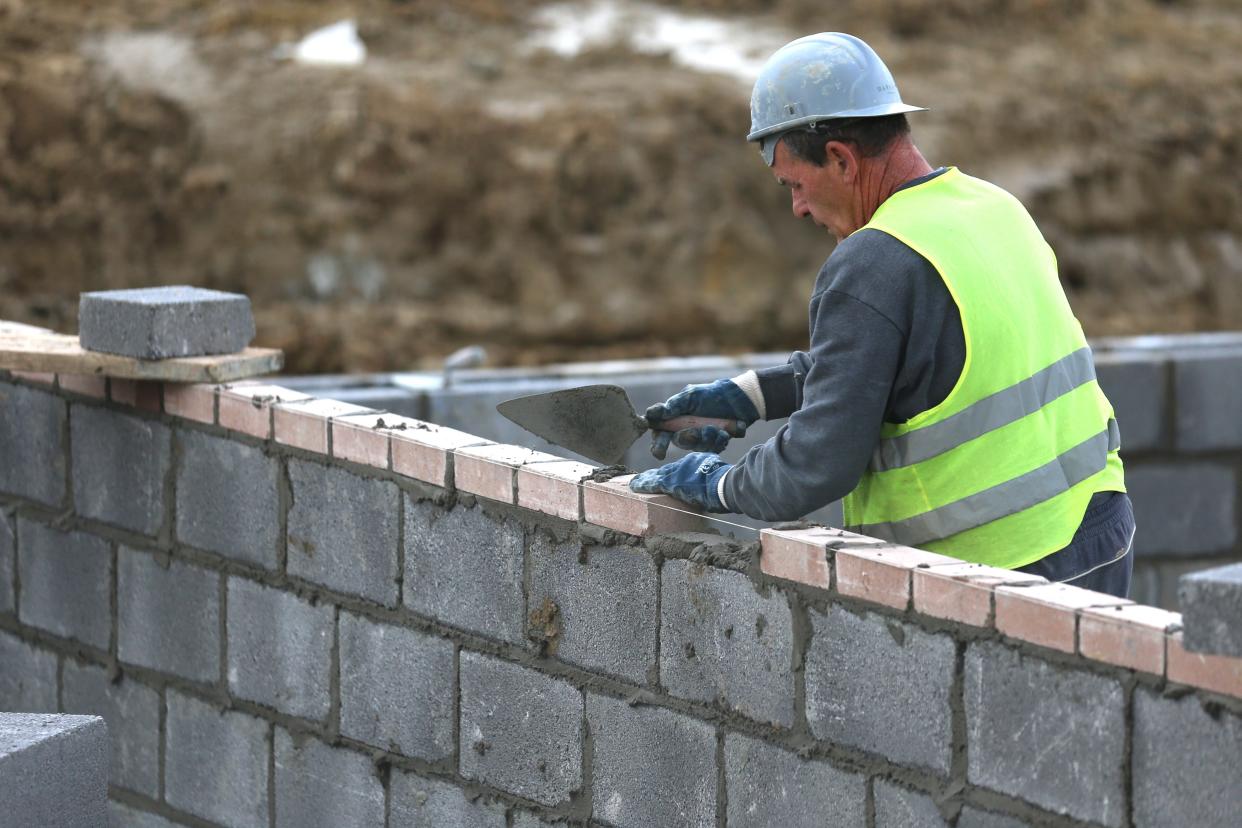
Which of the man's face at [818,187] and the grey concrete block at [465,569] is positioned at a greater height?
the man's face at [818,187]

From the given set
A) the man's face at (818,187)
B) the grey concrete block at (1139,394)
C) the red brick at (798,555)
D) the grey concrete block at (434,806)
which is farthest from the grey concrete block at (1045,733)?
the grey concrete block at (1139,394)

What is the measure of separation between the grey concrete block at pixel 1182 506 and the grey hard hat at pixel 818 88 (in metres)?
5.14

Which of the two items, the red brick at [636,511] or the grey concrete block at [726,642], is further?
the red brick at [636,511]

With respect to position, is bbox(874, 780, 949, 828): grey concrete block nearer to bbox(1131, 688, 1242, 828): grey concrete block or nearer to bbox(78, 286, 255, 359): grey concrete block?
bbox(1131, 688, 1242, 828): grey concrete block

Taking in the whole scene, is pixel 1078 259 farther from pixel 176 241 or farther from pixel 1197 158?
pixel 176 241

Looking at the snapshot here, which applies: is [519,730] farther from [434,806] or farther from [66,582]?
[66,582]

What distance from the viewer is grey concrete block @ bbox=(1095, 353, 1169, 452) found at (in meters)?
8.03

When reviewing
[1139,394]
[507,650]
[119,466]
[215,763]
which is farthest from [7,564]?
[1139,394]

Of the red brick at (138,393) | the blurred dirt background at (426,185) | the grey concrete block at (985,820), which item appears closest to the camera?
the grey concrete block at (985,820)

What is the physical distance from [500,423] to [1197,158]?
939 centimetres

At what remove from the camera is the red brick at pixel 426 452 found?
13.4ft

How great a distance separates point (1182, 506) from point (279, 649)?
4.99m

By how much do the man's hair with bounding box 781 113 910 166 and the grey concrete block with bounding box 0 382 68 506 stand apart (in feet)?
8.76

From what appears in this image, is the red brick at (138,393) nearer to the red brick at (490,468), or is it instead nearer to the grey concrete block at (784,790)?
the red brick at (490,468)
